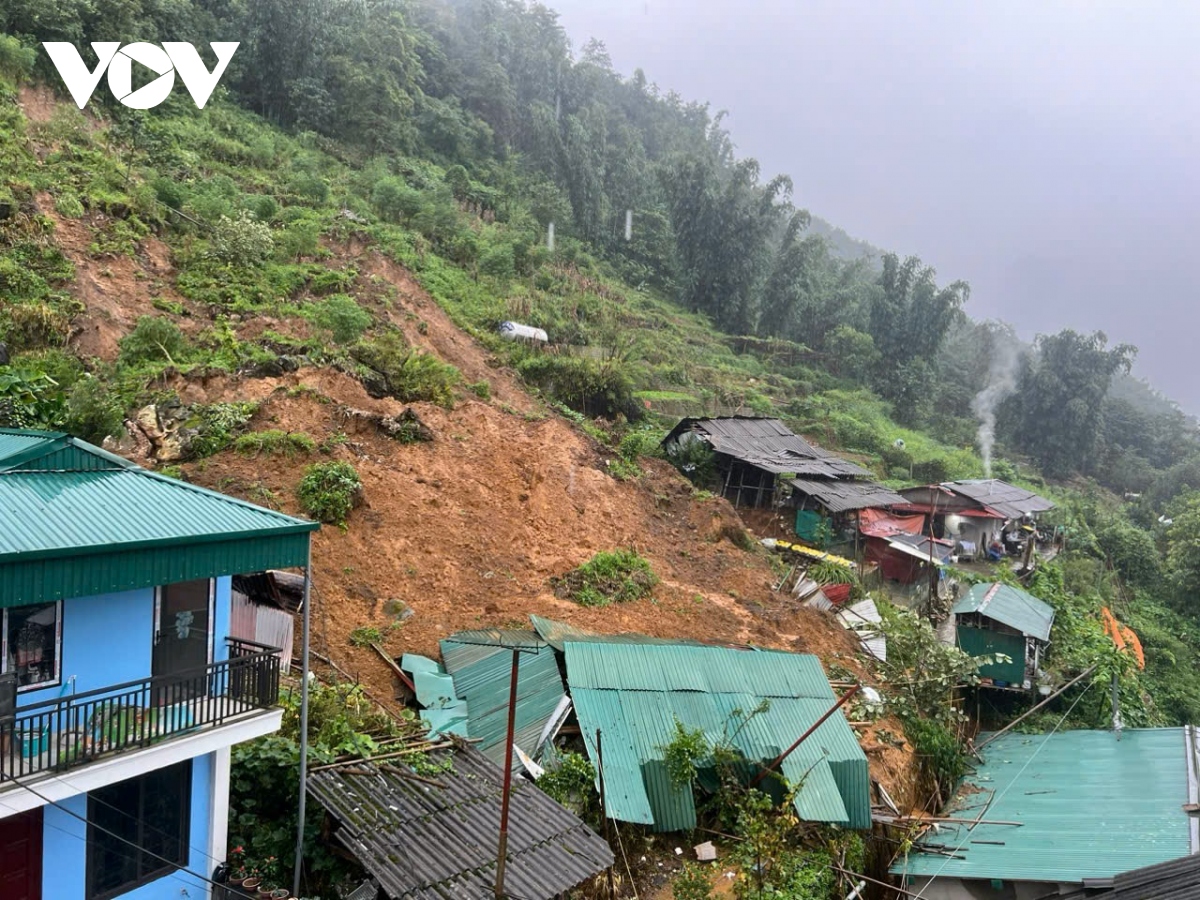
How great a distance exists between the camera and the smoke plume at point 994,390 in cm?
4891

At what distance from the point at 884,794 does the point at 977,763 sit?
3511mm

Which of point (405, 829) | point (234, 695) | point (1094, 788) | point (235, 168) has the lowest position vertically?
point (1094, 788)

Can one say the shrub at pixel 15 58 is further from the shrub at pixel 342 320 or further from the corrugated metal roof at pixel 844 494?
the corrugated metal roof at pixel 844 494

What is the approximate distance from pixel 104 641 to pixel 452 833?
12.2ft

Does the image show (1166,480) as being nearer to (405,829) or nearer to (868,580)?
(868,580)

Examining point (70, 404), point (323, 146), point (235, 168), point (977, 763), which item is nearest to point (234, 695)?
point (70, 404)

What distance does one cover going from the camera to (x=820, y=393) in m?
43.2

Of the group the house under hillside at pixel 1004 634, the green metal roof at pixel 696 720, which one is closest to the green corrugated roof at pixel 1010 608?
the house under hillside at pixel 1004 634

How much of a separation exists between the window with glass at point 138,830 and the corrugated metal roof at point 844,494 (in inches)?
727

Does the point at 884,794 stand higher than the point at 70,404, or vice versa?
the point at 70,404

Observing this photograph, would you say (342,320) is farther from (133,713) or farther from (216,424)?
(133,713)

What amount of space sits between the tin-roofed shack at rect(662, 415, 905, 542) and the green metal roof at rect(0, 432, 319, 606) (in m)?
18.2

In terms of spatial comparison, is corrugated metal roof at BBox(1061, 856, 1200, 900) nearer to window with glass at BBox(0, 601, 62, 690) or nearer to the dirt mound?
the dirt mound

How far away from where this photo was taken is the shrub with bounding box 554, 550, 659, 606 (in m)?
16.0
